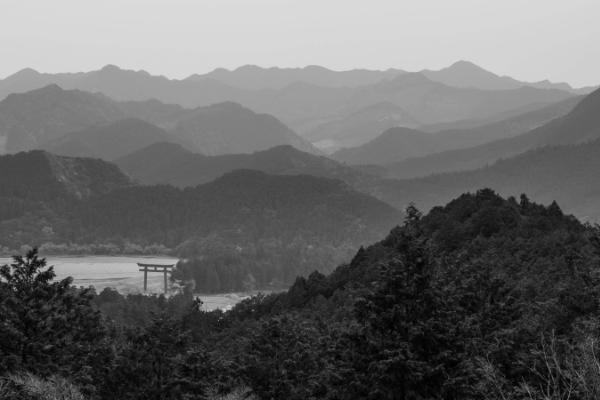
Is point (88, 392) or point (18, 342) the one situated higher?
point (18, 342)

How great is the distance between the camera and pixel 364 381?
28.0m

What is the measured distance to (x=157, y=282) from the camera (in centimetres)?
19725

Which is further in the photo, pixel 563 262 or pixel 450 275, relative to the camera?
pixel 563 262

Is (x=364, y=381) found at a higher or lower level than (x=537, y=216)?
lower

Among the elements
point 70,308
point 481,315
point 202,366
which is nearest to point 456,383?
point 481,315

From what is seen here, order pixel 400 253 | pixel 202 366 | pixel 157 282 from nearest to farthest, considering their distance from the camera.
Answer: pixel 400 253, pixel 202 366, pixel 157 282


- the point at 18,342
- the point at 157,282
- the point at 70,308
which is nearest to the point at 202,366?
the point at 18,342

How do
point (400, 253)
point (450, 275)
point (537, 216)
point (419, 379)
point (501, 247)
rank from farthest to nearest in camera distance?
point (537, 216) → point (501, 247) → point (450, 275) → point (400, 253) → point (419, 379)

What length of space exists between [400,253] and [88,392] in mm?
17599

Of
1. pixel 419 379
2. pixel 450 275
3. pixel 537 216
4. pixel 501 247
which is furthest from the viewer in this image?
pixel 537 216

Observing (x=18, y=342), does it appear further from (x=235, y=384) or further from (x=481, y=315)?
(x=481, y=315)

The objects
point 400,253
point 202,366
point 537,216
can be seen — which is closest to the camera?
point 400,253

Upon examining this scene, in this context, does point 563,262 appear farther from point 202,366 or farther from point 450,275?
point 202,366

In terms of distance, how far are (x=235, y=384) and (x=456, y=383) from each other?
56.4ft
